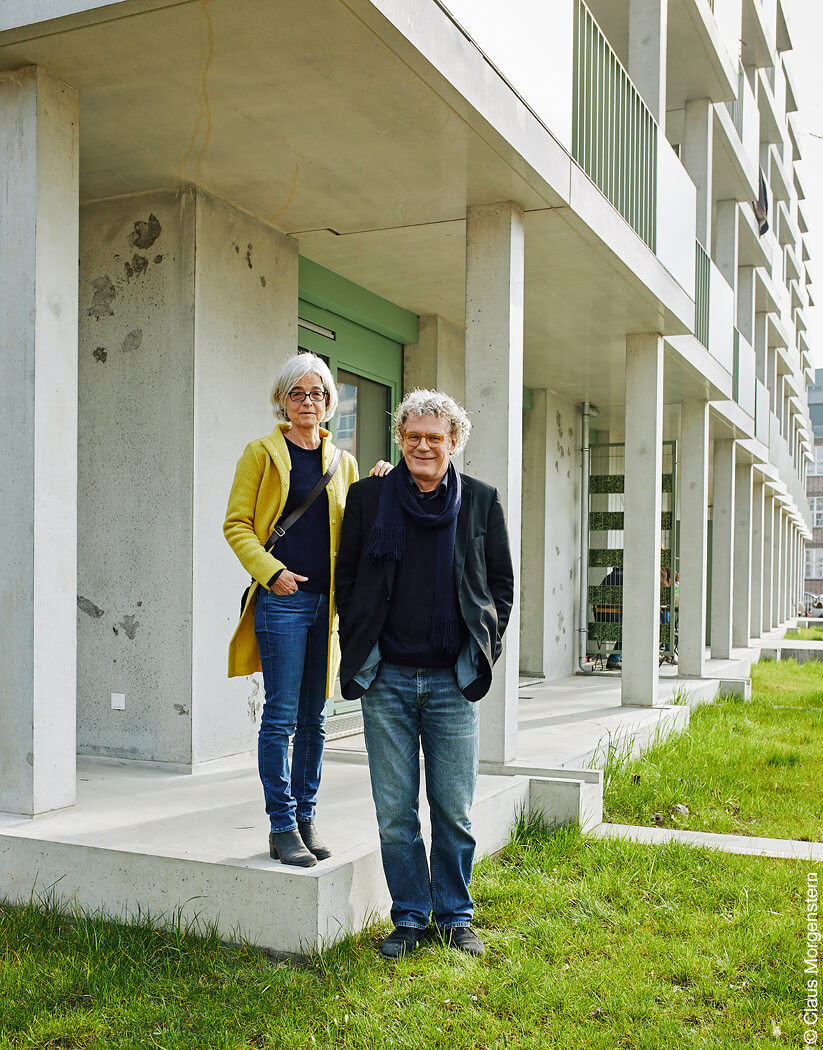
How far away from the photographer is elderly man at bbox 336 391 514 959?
396cm

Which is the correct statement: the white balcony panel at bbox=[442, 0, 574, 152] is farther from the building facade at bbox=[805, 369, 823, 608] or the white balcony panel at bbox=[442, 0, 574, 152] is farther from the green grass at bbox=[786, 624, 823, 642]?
the building facade at bbox=[805, 369, 823, 608]

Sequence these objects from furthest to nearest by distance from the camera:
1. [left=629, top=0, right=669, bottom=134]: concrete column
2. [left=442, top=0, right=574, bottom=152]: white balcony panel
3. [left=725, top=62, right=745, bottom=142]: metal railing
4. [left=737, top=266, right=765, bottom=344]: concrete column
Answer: [left=737, top=266, right=765, bottom=344]: concrete column < [left=725, top=62, right=745, bottom=142]: metal railing < [left=629, top=0, right=669, bottom=134]: concrete column < [left=442, top=0, right=574, bottom=152]: white balcony panel

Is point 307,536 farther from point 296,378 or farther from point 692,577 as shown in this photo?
point 692,577

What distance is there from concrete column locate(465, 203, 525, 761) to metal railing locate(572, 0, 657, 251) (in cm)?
86

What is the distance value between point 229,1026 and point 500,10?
4.93 meters

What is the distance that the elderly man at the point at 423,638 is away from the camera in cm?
396

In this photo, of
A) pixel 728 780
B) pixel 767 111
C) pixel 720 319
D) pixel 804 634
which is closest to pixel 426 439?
pixel 728 780

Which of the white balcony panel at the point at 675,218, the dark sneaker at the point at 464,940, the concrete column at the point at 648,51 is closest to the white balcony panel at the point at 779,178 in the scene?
the white balcony panel at the point at 675,218

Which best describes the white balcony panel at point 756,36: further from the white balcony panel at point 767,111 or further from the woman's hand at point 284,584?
the woman's hand at point 284,584

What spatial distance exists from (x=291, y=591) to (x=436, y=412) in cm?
87

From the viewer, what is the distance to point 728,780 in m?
7.35

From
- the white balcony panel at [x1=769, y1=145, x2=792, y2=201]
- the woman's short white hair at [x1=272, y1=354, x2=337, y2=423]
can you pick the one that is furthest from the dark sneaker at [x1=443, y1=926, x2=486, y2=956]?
the white balcony panel at [x1=769, y1=145, x2=792, y2=201]

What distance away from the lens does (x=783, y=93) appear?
23828 millimetres

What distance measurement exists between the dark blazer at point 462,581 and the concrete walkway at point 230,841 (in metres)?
0.80
